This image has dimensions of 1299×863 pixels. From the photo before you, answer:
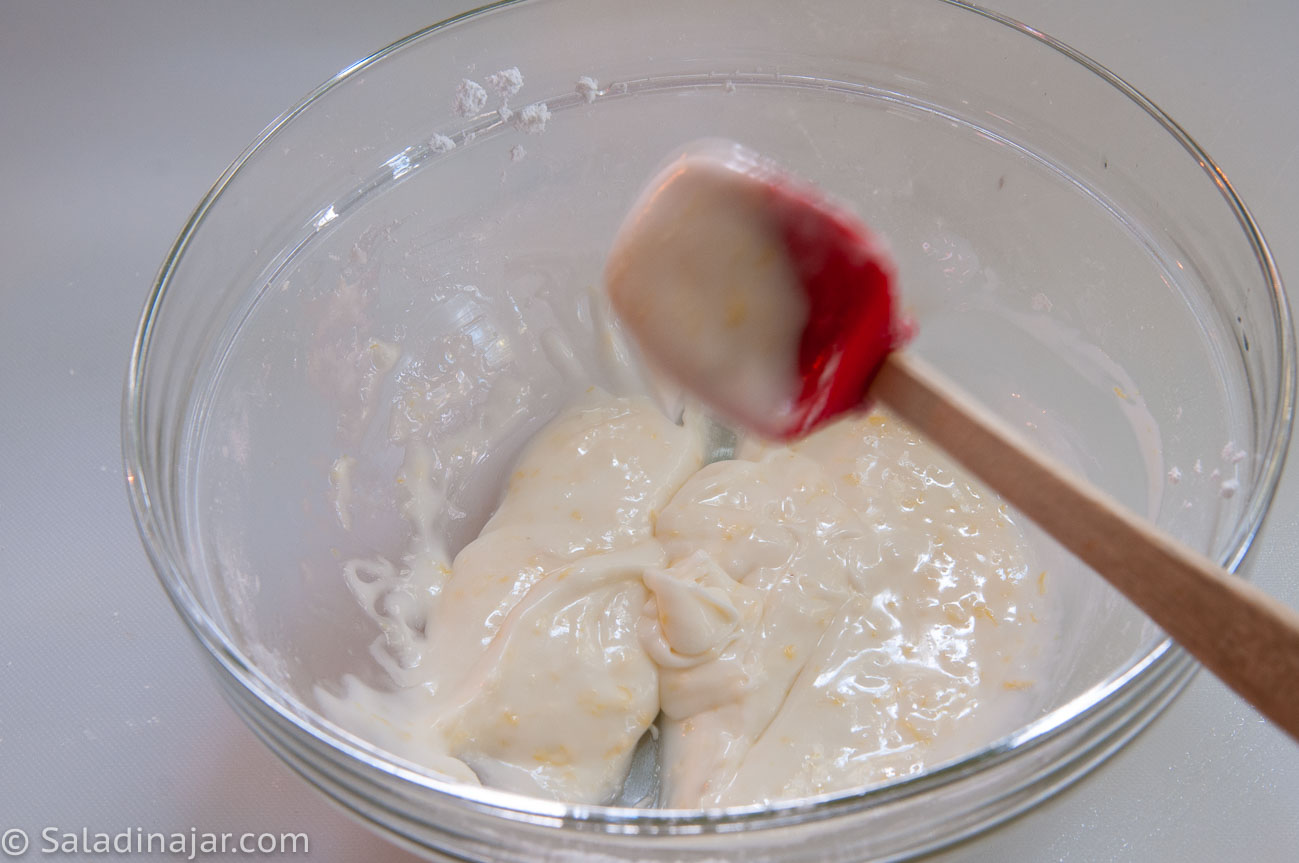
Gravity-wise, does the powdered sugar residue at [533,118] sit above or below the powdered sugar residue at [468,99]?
below

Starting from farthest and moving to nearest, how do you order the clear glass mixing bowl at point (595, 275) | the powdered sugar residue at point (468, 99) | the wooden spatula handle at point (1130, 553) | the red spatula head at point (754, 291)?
the powdered sugar residue at point (468, 99) < the clear glass mixing bowl at point (595, 275) < the red spatula head at point (754, 291) < the wooden spatula handle at point (1130, 553)

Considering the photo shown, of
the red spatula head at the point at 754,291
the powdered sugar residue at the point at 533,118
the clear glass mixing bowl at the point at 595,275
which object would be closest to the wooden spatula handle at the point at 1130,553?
Answer: the red spatula head at the point at 754,291

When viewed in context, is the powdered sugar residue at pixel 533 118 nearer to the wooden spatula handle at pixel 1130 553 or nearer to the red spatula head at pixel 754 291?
the red spatula head at pixel 754 291

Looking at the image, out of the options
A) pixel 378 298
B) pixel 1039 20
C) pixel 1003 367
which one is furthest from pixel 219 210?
pixel 1039 20

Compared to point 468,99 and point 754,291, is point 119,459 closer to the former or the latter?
point 468,99

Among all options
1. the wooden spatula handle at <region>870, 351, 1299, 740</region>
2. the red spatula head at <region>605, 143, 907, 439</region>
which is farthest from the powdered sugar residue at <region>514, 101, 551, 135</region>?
the wooden spatula handle at <region>870, 351, 1299, 740</region>

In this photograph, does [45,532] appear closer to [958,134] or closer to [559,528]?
[559,528]

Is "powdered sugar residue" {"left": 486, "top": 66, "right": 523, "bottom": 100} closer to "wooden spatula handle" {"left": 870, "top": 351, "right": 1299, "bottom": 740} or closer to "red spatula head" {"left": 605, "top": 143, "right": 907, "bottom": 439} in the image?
"red spatula head" {"left": 605, "top": 143, "right": 907, "bottom": 439}
